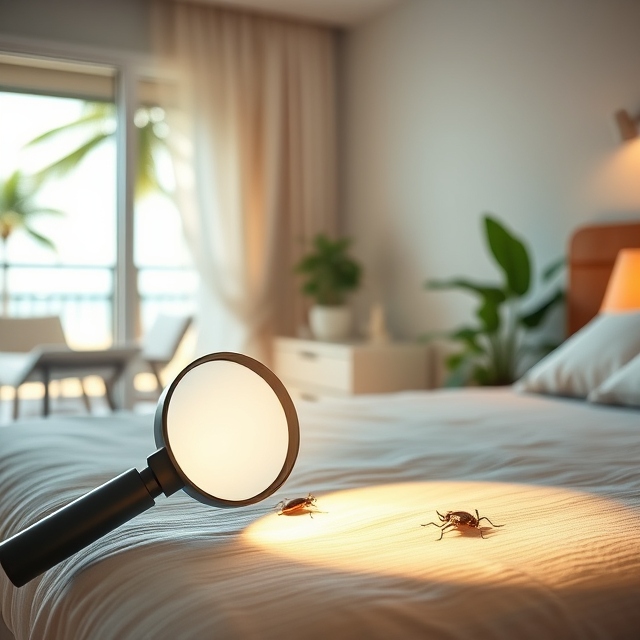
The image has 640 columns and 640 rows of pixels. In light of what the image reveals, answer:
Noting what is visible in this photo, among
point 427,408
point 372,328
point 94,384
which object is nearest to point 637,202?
point 427,408

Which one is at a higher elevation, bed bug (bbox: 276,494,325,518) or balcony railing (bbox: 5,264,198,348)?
balcony railing (bbox: 5,264,198,348)

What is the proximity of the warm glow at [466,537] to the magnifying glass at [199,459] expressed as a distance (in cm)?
11

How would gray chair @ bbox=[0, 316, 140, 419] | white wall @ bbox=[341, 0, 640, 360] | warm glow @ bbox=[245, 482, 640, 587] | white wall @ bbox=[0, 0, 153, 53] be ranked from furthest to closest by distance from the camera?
white wall @ bbox=[0, 0, 153, 53]
gray chair @ bbox=[0, 316, 140, 419]
white wall @ bbox=[341, 0, 640, 360]
warm glow @ bbox=[245, 482, 640, 587]

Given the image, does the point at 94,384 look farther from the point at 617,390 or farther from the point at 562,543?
the point at 562,543

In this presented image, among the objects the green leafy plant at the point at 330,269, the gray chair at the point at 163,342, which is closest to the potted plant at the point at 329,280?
the green leafy plant at the point at 330,269

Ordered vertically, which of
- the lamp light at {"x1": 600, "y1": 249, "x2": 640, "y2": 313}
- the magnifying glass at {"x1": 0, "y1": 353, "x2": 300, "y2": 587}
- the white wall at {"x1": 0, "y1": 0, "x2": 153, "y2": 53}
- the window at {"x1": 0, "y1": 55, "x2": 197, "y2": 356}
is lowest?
the magnifying glass at {"x1": 0, "y1": 353, "x2": 300, "y2": 587}

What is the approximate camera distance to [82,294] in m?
5.87

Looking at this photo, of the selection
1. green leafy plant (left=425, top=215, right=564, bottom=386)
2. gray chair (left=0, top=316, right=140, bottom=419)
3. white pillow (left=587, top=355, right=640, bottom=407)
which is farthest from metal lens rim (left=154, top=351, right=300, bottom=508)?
gray chair (left=0, top=316, right=140, bottom=419)

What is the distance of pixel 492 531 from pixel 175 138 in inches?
152

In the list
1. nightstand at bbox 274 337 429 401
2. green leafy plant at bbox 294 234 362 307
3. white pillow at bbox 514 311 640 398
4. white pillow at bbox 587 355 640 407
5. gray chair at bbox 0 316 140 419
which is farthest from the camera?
green leafy plant at bbox 294 234 362 307

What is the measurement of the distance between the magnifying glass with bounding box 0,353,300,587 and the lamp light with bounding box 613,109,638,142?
2371 mm

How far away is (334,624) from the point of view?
30.2 inches

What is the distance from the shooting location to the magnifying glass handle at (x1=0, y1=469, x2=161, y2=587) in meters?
0.87

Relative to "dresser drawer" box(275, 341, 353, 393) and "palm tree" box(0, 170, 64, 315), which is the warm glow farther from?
A: "palm tree" box(0, 170, 64, 315)
